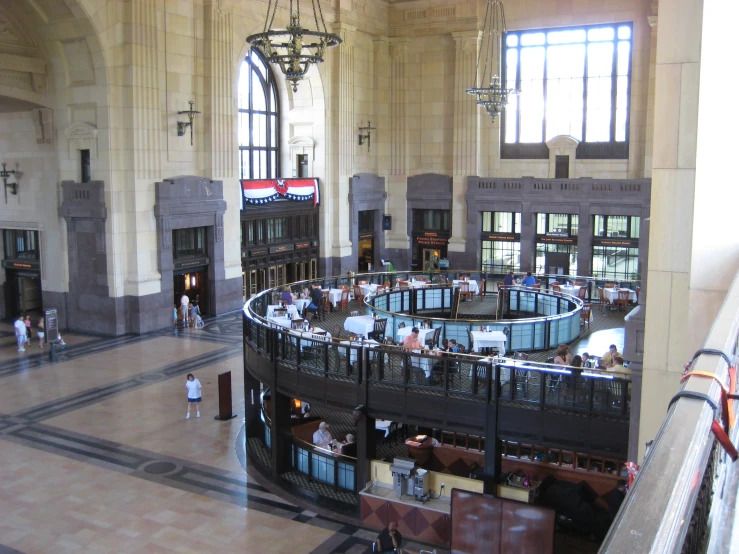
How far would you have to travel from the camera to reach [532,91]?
32.1 m

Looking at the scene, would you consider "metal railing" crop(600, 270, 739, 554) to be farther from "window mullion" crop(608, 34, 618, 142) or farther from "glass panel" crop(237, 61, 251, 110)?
"window mullion" crop(608, 34, 618, 142)

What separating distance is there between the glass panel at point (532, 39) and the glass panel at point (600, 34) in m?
1.95

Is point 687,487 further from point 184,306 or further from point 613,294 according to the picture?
point 184,306

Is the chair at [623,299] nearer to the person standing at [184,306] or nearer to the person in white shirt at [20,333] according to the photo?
the person standing at [184,306]

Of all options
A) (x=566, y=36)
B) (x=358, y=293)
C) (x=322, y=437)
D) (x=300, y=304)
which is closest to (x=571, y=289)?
(x=358, y=293)

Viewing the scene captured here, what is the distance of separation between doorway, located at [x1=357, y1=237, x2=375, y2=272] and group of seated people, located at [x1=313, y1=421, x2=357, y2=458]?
21.2 meters

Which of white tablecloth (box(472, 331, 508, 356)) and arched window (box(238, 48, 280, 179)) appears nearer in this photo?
white tablecloth (box(472, 331, 508, 356))

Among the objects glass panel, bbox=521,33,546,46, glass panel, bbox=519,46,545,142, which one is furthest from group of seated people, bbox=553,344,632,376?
glass panel, bbox=521,33,546,46

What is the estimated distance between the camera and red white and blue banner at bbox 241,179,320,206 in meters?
27.9

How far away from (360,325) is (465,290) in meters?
6.04

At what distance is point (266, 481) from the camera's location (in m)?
13.2

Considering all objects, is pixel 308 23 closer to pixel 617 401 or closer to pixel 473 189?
pixel 473 189

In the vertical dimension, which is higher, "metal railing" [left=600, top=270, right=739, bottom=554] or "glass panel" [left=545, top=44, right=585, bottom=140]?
"glass panel" [left=545, top=44, right=585, bottom=140]

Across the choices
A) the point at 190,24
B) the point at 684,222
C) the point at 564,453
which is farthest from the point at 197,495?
the point at 190,24
